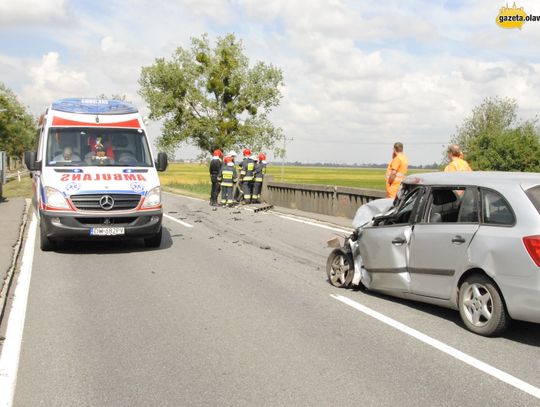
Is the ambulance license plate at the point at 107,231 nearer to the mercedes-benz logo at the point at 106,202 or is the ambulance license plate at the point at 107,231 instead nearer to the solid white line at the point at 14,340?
the mercedes-benz logo at the point at 106,202

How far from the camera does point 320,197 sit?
1806 cm

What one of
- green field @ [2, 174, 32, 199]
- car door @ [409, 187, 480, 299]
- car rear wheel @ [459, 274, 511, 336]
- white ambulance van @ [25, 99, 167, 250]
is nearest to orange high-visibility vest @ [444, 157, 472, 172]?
car door @ [409, 187, 480, 299]

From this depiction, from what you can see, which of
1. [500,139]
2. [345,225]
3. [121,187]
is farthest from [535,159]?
[121,187]

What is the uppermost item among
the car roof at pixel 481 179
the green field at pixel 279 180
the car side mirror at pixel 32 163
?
the car roof at pixel 481 179

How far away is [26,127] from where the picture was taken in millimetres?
Answer: 95938

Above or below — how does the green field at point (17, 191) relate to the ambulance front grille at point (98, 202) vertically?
below

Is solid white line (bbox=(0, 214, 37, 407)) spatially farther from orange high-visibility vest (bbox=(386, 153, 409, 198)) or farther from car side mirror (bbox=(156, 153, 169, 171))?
orange high-visibility vest (bbox=(386, 153, 409, 198))

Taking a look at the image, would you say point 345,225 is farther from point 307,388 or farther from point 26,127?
point 26,127

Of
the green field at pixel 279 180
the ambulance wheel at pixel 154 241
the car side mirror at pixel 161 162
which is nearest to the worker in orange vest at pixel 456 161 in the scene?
the car side mirror at pixel 161 162

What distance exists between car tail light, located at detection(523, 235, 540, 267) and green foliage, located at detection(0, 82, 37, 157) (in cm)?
7190

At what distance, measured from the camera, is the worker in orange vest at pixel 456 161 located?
10.9m

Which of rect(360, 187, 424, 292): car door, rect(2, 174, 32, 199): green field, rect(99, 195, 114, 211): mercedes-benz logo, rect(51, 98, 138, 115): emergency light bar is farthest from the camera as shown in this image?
rect(2, 174, 32, 199): green field

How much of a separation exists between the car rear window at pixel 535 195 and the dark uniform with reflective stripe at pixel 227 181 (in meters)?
15.6

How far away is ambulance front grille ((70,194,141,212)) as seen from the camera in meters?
10.3
